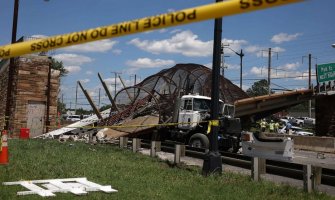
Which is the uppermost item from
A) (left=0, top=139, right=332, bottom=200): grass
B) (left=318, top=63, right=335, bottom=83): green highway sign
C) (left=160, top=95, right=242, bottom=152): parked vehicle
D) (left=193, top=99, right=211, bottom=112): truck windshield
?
(left=318, top=63, right=335, bottom=83): green highway sign

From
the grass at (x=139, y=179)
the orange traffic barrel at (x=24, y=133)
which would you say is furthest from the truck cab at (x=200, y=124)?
the orange traffic barrel at (x=24, y=133)

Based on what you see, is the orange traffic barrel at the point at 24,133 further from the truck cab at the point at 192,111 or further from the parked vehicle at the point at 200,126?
the truck cab at the point at 192,111

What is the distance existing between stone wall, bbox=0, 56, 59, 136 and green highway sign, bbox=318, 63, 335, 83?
56.7 ft

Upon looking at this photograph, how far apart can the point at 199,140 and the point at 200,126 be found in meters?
1.08

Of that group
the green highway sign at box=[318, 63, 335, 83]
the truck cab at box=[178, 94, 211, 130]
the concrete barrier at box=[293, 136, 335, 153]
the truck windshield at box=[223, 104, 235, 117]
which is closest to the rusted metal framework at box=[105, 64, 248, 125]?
the truck cab at box=[178, 94, 211, 130]

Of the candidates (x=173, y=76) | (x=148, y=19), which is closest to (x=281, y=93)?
(x=173, y=76)

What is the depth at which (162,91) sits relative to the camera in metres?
25.7

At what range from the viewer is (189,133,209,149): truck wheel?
1899 centimetres

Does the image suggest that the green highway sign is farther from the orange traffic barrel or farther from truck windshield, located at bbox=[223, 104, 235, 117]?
the orange traffic barrel

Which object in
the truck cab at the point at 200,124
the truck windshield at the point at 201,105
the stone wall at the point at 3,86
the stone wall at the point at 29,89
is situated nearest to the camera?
the truck cab at the point at 200,124

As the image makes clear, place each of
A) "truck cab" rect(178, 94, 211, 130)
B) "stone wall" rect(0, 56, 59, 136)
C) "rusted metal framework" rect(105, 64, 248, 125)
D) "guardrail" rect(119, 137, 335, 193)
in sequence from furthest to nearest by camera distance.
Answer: "stone wall" rect(0, 56, 59, 136)
"rusted metal framework" rect(105, 64, 248, 125)
"truck cab" rect(178, 94, 211, 130)
"guardrail" rect(119, 137, 335, 193)

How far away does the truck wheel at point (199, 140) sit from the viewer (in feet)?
62.3

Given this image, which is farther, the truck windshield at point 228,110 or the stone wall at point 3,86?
the stone wall at point 3,86

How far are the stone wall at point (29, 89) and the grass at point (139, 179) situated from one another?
1291 centimetres
